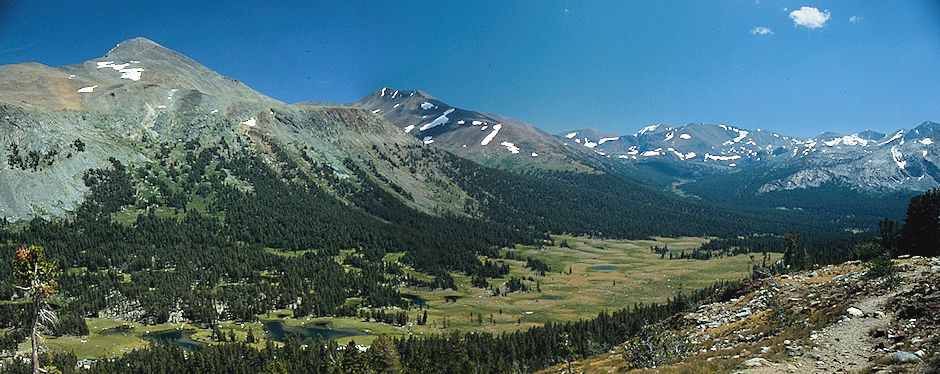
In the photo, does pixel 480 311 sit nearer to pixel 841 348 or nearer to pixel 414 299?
pixel 414 299

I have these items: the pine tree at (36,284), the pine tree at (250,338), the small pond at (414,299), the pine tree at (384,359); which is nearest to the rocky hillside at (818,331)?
the pine tree at (384,359)

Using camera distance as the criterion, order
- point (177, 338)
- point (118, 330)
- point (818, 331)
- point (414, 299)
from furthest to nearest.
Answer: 1. point (414, 299)
2. point (118, 330)
3. point (177, 338)
4. point (818, 331)

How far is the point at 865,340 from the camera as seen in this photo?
2516cm

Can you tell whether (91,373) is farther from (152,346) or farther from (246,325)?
(246,325)

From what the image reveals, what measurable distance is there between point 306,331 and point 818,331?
422 feet

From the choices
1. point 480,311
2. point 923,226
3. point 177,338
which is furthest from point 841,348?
point 177,338

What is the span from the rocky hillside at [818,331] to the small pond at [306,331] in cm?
9707

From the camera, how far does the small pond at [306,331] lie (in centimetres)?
12506

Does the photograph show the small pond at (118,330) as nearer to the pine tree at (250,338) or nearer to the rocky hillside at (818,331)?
the pine tree at (250,338)

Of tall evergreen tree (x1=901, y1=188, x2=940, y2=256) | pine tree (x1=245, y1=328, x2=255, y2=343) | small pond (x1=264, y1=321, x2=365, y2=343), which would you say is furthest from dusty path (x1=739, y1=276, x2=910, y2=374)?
pine tree (x1=245, y1=328, x2=255, y2=343)

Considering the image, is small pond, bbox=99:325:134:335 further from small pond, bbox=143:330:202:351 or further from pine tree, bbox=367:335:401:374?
pine tree, bbox=367:335:401:374

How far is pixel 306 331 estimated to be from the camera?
13100 cm

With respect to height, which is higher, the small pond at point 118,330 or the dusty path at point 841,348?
the dusty path at point 841,348

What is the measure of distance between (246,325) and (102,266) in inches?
2986
